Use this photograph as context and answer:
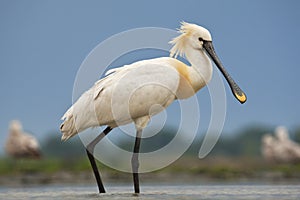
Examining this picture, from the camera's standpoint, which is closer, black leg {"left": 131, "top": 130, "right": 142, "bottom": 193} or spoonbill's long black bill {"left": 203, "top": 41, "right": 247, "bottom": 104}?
black leg {"left": 131, "top": 130, "right": 142, "bottom": 193}

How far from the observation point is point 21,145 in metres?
34.0

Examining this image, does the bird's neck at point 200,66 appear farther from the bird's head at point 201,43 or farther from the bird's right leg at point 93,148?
the bird's right leg at point 93,148

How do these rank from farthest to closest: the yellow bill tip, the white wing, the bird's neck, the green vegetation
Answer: the green vegetation → the yellow bill tip → the bird's neck → the white wing

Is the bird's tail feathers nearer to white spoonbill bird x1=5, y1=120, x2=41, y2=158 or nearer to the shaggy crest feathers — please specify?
the shaggy crest feathers

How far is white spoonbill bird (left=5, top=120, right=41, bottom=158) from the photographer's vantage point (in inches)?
1325

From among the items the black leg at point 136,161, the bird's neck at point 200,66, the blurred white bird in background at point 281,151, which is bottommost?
the black leg at point 136,161

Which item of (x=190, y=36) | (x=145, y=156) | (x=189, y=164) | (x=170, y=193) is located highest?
(x=189, y=164)

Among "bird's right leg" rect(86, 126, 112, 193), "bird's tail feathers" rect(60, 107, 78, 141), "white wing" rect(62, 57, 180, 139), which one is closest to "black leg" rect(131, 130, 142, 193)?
"white wing" rect(62, 57, 180, 139)

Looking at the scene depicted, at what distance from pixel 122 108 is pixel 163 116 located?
34.5 inches

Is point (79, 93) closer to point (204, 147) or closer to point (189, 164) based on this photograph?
point (204, 147)

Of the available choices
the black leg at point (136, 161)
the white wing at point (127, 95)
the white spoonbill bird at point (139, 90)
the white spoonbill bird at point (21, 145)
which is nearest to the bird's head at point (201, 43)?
the white spoonbill bird at point (139, 90)

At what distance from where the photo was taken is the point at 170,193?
1446 centimetres

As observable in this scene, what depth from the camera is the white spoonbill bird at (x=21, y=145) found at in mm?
33656

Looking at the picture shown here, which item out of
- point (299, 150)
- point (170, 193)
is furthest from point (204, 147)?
point (299, 150)
